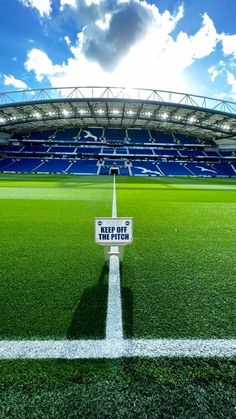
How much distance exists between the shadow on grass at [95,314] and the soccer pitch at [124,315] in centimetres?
1

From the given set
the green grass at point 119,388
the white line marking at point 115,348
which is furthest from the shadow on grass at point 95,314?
the green grass at point 119,388

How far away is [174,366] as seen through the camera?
1.79 metres

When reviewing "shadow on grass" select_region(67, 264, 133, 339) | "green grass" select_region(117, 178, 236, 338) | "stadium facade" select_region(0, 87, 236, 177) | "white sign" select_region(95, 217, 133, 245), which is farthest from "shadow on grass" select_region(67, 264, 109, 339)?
"stadium facade" select_region(0, 87, 236, 177)

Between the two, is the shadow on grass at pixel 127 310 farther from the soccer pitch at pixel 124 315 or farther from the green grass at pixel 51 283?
the green grass at pixel 51 283

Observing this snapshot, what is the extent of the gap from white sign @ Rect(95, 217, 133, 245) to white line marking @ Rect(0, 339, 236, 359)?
149 cm

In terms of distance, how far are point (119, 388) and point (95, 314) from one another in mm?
934

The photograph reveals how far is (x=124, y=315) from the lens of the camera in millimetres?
2455

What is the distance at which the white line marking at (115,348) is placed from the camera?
1.89m

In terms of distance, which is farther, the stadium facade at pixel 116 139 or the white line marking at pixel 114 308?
the stadium facade at pixel 116 139

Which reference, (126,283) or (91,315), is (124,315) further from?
(126,283)

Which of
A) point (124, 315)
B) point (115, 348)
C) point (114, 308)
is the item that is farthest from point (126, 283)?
point (115, 348)

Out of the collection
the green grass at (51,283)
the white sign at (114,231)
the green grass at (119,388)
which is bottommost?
the green grass at (119,388)

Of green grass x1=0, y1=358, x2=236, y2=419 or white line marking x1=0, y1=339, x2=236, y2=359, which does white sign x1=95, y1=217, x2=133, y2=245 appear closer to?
white line marking x1=0, y1=339, x2=236, y2=359

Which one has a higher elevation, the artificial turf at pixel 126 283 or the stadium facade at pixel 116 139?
the stadium facade at pixel 116 139
